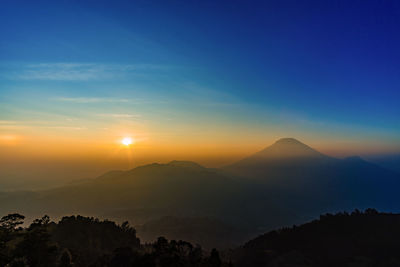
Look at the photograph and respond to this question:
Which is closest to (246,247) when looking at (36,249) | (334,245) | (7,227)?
(334,245)

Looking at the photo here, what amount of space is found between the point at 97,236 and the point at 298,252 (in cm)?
10952

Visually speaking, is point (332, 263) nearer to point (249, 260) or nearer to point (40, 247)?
point (249, 260)

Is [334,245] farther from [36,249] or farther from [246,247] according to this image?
[36,249]

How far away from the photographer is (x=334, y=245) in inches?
6644

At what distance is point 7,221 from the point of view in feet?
112

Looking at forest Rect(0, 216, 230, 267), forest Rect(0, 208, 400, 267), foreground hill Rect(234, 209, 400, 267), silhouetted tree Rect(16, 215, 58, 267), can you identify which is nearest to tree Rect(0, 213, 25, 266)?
forest Rect(0, 216, 230, 267)

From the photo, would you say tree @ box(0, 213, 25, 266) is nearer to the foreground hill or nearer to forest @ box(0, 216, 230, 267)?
forest @ box(0, 216, 230, 267)

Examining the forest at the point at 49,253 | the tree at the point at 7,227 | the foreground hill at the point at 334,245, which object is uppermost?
the tree at the point at 7,227

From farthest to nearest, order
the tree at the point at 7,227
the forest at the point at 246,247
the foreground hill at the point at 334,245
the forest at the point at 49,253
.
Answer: the foreground hill at the point at 334,245 → the forest at the point at 246,247 → the forest at the point at 49,253 → the tree at the point at 7,227

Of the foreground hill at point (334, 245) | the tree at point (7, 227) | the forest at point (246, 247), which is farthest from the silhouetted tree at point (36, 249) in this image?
the foreground hill at point (334, 245)

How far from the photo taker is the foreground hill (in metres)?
146

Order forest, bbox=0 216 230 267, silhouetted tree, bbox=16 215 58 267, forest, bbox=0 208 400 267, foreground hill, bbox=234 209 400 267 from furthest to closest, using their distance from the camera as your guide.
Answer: foreground hill, bbox=234 209 400 267 < forest, bbox=0 208 400 267 < silhouetted tree, bbox=16 215 58 267 < forest, bbox=0 216 230 267

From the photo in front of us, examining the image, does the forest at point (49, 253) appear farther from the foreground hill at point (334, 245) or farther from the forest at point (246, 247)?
the foreground hill at point (334, 245)

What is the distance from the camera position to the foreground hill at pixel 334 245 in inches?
5764
